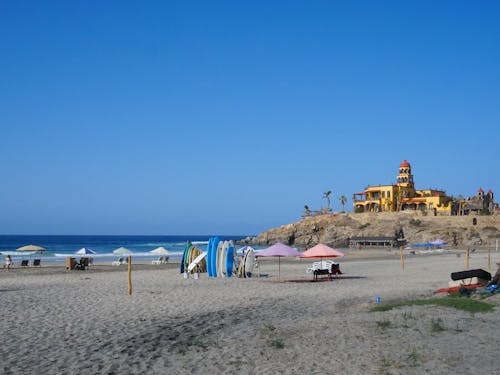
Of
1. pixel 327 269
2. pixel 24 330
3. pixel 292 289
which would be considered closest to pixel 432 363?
pixel 24 330

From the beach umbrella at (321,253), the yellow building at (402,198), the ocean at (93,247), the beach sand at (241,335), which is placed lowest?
the ocean at (93,247)

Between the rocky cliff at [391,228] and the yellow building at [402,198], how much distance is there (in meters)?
4.95

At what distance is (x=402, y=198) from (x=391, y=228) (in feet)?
38.2

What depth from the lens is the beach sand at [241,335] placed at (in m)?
7.69

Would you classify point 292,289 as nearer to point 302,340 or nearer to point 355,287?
point 355,287

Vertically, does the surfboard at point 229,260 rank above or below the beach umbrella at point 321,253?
below

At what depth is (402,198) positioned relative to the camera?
83062mm

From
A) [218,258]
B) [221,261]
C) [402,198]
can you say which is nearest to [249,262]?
[221,261]

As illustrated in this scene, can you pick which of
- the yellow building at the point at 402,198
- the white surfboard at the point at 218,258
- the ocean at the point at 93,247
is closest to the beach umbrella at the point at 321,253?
the white surfboard at the point at 218,258

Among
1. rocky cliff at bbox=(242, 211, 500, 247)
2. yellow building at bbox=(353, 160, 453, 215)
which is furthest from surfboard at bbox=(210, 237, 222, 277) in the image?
yellow building at bbox=(353, 160, 453, 215)

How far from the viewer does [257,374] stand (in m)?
7.28

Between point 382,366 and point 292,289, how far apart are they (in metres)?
11.0

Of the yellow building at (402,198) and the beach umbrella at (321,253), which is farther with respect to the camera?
the yellow building at (402,198)

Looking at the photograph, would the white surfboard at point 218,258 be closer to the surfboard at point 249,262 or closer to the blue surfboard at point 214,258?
the blue surfboard at point 214,258
